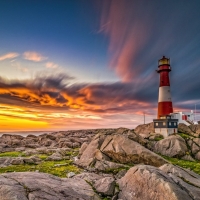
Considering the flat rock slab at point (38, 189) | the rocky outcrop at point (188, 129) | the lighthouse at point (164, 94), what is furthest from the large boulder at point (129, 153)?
the rocky outcrop at point (188, 129)

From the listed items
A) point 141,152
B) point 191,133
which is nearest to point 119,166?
point 141,152

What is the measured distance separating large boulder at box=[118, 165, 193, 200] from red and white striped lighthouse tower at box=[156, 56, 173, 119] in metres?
44.9

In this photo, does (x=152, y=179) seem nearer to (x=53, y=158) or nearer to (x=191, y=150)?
(x=53, y=158)

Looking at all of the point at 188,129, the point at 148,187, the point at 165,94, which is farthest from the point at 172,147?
the point at 165,94

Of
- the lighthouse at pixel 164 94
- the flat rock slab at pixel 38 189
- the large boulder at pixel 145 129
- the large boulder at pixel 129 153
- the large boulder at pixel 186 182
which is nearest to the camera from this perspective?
the flat rock slab at pixel 38 189

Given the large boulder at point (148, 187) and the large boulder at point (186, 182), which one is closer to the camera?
the large boulder at point (148, 187)

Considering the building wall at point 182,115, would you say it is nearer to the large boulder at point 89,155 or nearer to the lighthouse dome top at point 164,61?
the lighthouse dome top at point 164,61

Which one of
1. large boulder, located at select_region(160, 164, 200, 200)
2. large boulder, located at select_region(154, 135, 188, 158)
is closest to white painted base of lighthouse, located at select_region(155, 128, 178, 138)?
large boulder, located at select_region(154, 135, 188, 158)

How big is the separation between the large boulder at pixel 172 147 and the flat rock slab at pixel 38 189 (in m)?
24.3

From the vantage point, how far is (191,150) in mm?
33062

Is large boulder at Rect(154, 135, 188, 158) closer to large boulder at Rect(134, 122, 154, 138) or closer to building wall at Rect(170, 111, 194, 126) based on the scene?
large boulder at Rect(134, 122, 154, 138)

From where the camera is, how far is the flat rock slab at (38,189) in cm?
746

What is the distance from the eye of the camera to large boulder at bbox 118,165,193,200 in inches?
392

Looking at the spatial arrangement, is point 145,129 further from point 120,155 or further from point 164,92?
point 120,155
